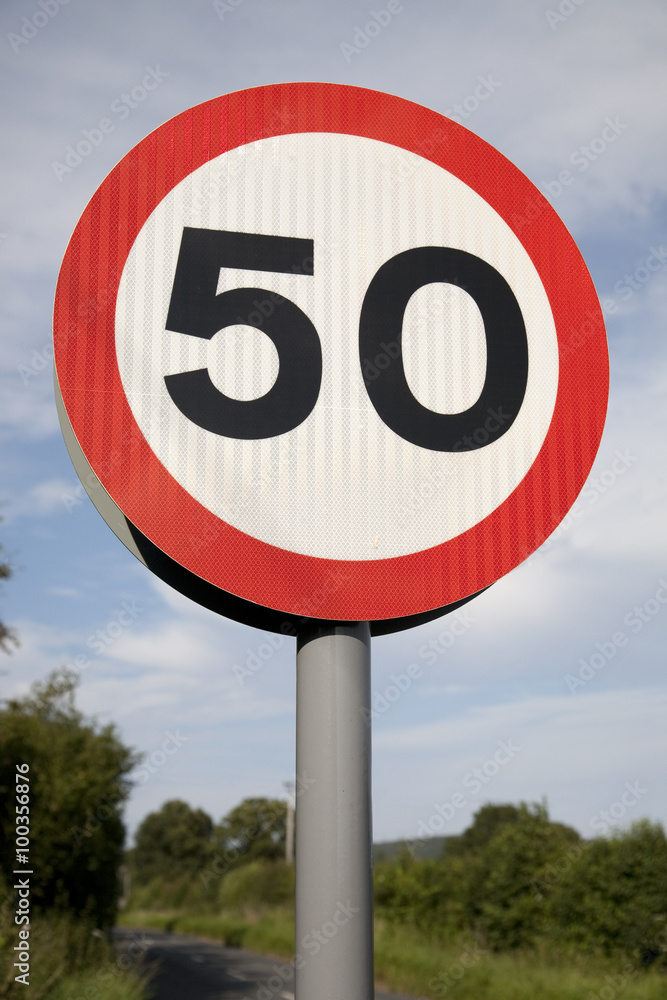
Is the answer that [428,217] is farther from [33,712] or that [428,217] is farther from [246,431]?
[33,712]

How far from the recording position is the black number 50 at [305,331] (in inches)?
54.1

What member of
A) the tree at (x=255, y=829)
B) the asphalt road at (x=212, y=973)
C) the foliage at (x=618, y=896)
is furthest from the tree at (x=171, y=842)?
the foliage at (x=618, y=896)

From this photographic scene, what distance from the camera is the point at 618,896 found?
10.4 m

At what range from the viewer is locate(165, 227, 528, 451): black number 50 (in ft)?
4.51

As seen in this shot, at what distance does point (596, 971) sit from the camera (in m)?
10.1

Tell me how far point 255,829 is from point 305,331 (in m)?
46.0

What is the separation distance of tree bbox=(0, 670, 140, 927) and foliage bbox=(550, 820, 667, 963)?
624cm

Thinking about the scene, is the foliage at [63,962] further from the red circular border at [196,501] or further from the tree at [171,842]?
the tree at [171,842]

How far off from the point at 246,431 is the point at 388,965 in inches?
566

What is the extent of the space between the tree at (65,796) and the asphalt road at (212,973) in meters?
1.37

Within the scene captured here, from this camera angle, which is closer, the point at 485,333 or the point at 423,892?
the point at 485,333

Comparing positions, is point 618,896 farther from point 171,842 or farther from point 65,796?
point 171,842

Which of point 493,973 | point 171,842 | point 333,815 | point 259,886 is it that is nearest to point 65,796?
point 493,973

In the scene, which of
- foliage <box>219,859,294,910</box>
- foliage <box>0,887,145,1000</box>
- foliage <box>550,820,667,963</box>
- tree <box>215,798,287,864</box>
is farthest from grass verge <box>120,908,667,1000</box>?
tree <box>215,798,287,864</box>
